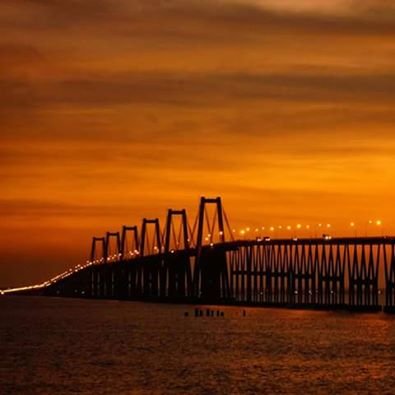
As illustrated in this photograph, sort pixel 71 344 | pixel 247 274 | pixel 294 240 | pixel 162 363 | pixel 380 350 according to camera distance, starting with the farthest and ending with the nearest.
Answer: pixel 247 274 < pixel 294 240 < pixel 71 344 < pixel 380 350 < pixel 162 363

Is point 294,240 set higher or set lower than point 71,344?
higher

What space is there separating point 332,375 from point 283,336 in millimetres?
39155

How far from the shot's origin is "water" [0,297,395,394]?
77.3 metres

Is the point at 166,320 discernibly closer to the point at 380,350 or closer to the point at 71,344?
the point at 71,344

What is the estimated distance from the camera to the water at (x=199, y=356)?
→ 7731 centimetres

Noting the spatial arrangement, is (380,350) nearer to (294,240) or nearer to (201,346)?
(201,346)

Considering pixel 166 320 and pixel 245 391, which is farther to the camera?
pixel 166 320

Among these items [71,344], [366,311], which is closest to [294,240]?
[366,311]

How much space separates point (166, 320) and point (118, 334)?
96.7ft

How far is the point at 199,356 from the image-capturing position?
97.8 metres

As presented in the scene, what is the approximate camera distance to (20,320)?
16825 centimetres

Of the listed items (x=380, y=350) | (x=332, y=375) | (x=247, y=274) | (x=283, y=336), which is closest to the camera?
(x=332, y=375)

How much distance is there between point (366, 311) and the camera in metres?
166

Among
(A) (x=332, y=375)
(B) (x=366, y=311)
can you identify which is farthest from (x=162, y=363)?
(B) (x=366, y=311)
